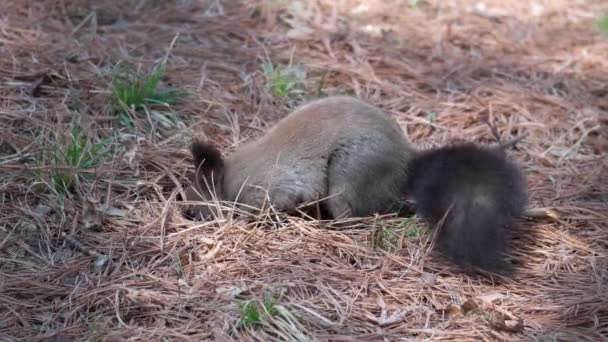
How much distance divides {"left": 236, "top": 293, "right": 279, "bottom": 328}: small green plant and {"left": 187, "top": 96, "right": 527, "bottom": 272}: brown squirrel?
1.01 metres

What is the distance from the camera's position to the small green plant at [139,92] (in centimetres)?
488

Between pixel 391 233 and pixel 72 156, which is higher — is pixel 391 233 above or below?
below

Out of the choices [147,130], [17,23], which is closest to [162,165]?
[147,130]

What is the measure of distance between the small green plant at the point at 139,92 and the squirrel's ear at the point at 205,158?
0.84 metres

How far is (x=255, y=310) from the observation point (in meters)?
3.17

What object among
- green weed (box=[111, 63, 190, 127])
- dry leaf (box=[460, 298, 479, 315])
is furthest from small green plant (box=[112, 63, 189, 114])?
dry leaf (box=[460, 298, 479, 315])

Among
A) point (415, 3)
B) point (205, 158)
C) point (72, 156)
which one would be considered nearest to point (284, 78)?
point (205, 158)

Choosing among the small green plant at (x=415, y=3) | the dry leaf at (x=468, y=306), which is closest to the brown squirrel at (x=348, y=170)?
the dry leaf at (x=468, y=306)

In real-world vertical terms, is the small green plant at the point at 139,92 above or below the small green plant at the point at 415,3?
below

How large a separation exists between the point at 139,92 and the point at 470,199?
2355 mm

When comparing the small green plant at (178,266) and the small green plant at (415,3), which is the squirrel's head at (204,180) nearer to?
the small green plant at (178,266)

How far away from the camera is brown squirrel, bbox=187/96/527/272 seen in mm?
3861

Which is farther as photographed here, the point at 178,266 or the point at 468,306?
the point at 178,266

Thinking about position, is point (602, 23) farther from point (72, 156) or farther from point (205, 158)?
point (72, 156)
